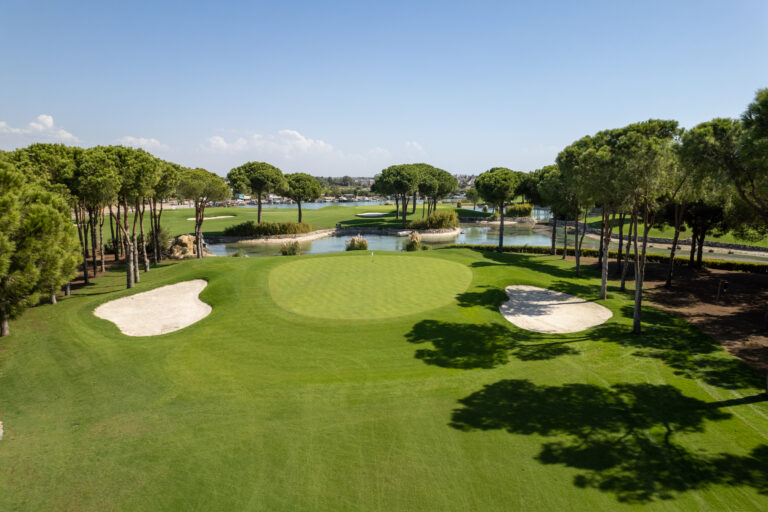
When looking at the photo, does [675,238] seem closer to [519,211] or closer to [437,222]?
[437,222]

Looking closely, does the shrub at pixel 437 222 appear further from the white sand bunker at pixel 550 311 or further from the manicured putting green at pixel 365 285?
the white sand bunker at pixel 550 311

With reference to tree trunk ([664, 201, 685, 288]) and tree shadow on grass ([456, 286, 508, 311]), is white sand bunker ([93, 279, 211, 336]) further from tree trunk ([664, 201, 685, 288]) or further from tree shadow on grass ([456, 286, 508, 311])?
tree trunk ([664, 201, 685, 288])

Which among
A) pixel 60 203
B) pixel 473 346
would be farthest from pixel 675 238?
pixel 60 203

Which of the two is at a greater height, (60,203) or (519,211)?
(519,211)

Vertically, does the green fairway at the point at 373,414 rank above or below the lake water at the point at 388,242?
below

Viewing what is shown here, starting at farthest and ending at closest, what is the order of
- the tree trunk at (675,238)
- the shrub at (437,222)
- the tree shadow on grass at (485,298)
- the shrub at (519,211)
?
the shrub at (519,211) → the shrub at (437,222) → the tree trunk at (675,238) → the tree shadow on grass at (485,298)

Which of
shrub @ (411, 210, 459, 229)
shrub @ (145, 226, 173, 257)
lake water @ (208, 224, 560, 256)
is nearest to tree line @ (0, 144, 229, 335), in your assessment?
shrub @ (145, 226, 173, 257)

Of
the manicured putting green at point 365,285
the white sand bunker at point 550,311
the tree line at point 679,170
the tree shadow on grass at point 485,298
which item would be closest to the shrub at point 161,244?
the manicured putting green at point 365,285
